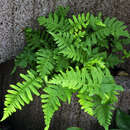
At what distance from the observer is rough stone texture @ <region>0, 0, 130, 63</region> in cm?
266

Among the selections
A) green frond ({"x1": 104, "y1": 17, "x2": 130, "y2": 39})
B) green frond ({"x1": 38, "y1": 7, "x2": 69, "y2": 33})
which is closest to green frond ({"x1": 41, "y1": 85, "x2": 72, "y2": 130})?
green frond ({"x1": 38, "y1": 7, "x2": 69, "y2": 33})

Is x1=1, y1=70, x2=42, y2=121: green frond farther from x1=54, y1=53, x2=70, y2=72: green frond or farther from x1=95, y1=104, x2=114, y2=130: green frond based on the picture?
x1=95, y1=104, x2=114, y2=130: green frond

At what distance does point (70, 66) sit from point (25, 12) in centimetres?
97

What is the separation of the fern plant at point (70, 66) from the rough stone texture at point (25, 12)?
0.15 meters

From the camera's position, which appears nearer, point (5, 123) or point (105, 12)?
point (105, 12)

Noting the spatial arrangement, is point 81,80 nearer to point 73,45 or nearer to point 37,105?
point 73,45

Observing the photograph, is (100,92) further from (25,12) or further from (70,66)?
(25,12)

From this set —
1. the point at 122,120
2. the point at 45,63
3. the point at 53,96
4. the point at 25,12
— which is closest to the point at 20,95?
the point at 53,96

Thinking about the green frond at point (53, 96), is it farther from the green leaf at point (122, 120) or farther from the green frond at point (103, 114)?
the green leaf at point (122, 120)

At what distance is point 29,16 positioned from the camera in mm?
2773

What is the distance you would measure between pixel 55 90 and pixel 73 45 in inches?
23.4

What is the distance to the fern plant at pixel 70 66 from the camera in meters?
2.12

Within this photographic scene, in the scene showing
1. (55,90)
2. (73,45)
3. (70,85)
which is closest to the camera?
(70,85)

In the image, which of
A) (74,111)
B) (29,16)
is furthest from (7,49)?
(74,111)
